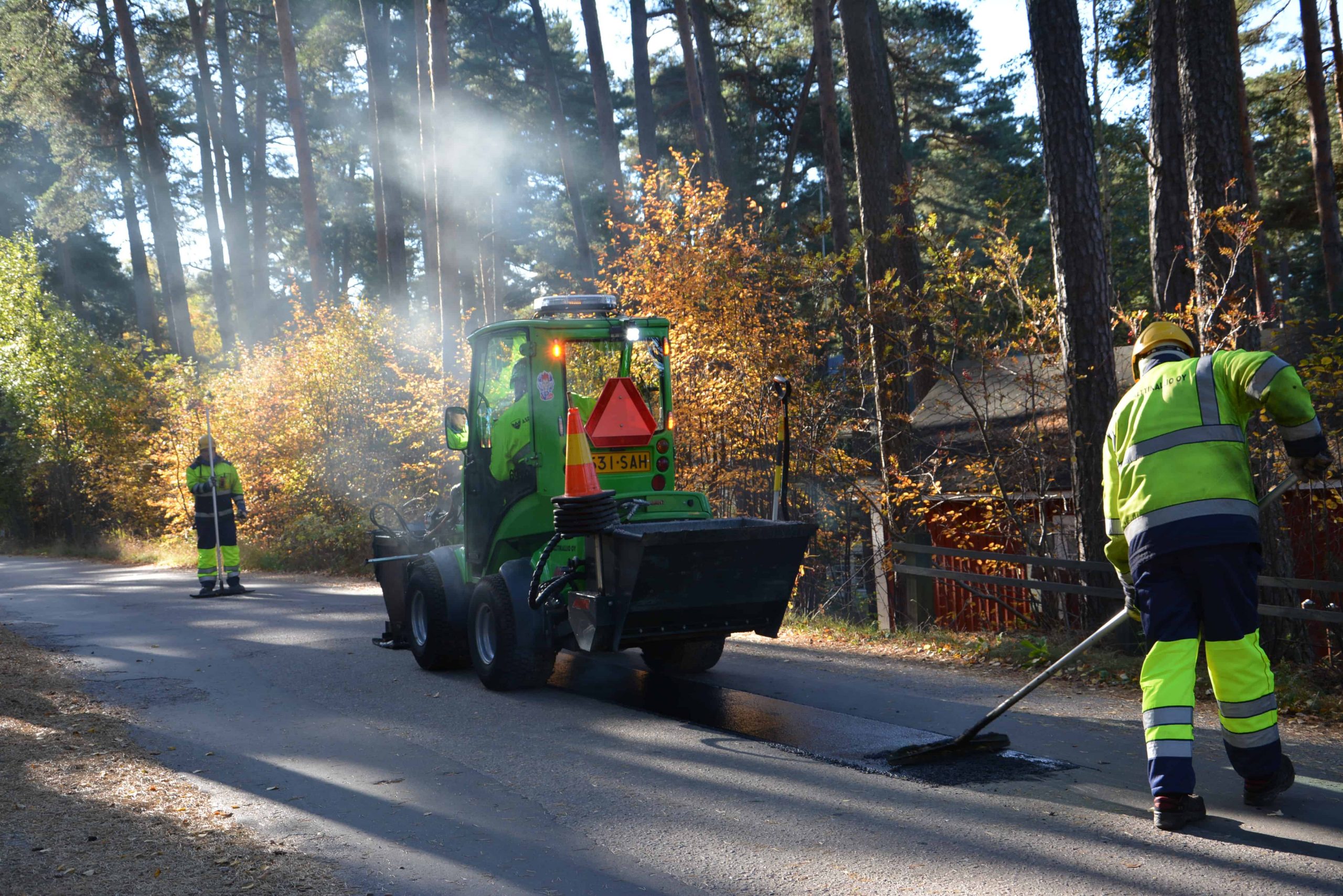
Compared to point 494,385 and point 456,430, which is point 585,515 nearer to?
point 494,385

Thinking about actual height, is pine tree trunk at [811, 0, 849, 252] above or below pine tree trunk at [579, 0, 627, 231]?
below

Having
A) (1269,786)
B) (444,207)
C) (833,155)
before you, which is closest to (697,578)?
(1269,786)

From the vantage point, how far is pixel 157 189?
32156 millimetres

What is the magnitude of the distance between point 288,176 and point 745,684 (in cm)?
3815

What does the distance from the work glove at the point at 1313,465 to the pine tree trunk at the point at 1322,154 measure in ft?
69.0

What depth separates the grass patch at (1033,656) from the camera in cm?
671

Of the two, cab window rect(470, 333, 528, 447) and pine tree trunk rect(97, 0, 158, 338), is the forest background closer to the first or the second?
pine tree trunk rect(97, 0, 158, 338)

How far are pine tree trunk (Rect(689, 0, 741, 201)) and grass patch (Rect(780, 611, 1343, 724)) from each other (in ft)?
55.1

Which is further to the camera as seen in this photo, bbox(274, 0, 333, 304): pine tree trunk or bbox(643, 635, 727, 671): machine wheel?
bbox(274, 0, 333, 304): pine tree trunk

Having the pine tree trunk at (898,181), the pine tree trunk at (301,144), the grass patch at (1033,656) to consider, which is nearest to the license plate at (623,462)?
the grass patch at (1033,656)

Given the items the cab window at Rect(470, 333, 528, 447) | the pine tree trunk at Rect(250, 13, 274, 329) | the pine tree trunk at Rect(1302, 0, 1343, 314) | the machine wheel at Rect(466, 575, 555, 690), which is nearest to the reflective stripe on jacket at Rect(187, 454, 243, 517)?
the cab window at Rect(470, 333, 528, 447)

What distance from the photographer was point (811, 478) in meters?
12.0

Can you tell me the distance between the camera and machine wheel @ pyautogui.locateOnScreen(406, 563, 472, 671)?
28.1ft

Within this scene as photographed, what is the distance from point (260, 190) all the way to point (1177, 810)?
39097 millimetres
